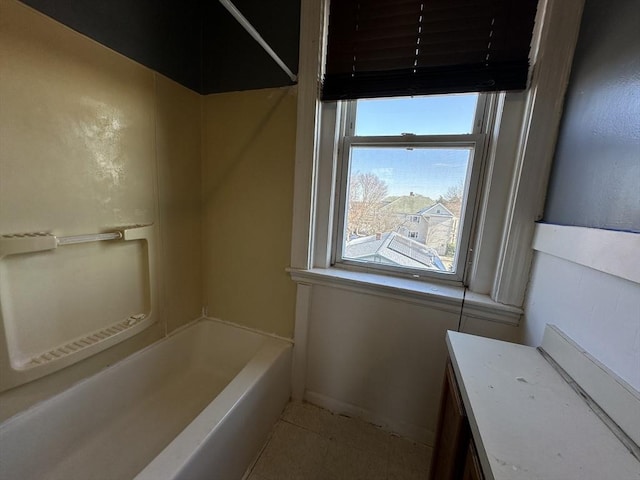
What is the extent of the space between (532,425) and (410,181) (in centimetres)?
108

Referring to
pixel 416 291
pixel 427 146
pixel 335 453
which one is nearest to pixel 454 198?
pixel 427 146

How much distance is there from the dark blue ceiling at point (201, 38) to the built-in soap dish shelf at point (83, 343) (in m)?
1.30

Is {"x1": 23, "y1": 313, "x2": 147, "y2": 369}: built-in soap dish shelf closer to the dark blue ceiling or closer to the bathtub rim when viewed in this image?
the bathtub rim

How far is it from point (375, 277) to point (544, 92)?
1066 mm

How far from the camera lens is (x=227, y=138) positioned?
1.52 m

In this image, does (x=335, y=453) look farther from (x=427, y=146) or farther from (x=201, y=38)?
(x=201, y=38)

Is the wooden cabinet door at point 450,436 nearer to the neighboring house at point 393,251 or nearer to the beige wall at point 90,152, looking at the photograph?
the neighboring house at point 393,251

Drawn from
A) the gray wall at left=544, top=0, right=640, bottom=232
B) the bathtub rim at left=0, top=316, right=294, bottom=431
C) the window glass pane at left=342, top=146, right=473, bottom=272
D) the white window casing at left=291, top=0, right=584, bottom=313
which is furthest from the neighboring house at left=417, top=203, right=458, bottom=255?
the bathtub rim at left=0, top=316, right=294, bottom=431

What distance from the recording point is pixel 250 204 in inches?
60.0

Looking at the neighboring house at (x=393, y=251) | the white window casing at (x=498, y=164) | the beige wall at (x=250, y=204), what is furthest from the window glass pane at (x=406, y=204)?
the beige wall at (x=250, y=204)

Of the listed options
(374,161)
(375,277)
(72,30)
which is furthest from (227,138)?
(375,277)

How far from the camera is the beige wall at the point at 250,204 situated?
4.66ft

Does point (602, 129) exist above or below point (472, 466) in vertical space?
above

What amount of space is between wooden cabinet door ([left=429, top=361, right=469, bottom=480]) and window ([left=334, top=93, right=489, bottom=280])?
654mm
